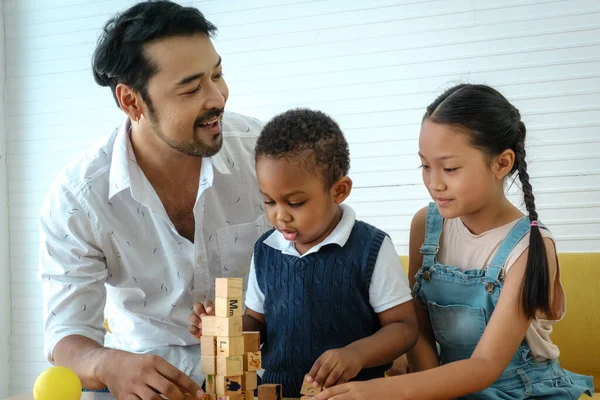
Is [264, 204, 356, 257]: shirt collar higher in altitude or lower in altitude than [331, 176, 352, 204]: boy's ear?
lower

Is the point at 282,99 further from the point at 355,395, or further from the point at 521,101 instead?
the point at 355,395

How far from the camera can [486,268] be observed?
1.88m

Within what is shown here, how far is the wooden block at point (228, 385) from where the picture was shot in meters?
1.50

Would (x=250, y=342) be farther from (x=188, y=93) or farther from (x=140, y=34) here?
(x=140, y=34)

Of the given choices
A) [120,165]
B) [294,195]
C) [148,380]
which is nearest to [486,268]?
[294,195]

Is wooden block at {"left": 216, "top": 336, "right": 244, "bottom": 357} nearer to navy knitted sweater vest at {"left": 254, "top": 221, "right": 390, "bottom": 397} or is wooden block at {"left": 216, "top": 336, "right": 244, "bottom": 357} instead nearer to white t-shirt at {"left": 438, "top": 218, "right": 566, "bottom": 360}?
navy knitted sweater vest at {"left": 254, "top": 221, "right": 390, "bottom": 397}

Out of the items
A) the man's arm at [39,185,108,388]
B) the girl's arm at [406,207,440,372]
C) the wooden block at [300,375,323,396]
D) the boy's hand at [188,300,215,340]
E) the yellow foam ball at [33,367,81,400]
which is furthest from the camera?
the man's arm at [39,185,108,388]

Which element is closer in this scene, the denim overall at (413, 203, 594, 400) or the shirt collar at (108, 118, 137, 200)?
the denim overall at (413, 203, 594, 400)

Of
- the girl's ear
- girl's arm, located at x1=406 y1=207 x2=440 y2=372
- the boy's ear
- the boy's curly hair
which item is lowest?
girl's arm, located at x1=406 y1=207 x2=440 y2=372

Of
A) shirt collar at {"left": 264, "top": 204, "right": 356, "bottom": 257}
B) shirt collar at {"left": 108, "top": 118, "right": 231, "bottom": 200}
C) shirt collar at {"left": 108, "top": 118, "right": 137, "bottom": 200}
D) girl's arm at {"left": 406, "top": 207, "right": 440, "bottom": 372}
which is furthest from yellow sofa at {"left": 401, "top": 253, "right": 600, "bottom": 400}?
shirt collar at {"left": 108, "top": 118, "right": 137, "bottom": 200}

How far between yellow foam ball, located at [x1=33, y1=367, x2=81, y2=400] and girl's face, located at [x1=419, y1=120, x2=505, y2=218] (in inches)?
37.6

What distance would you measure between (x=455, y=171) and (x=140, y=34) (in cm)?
114

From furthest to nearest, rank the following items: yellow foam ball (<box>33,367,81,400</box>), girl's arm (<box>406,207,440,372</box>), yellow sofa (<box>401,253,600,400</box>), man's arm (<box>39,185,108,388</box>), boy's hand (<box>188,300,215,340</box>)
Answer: yellow sofa (<box>401,253,600,400</box>) < man's arm (<box>39,185,108,388</box>) < girl's arm (<box>406,207,440,372</box>) < boy's hand (<box>188,300,215,340</box>) < yellow foam ball (<box>33,367,81,400</box>)

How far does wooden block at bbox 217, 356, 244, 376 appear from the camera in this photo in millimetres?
1492
